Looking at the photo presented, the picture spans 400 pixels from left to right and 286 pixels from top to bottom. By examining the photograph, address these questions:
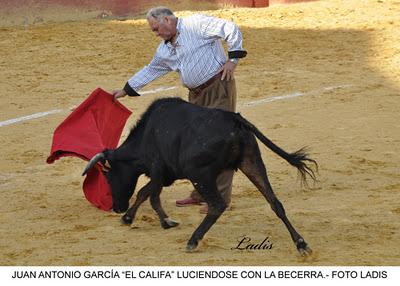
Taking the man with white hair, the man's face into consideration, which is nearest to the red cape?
the man with white hair

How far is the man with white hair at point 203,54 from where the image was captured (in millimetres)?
7602

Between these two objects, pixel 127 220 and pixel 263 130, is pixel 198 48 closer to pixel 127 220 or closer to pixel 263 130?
pixel 127 220

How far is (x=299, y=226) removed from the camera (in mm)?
7406

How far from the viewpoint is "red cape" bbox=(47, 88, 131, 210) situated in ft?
26.6

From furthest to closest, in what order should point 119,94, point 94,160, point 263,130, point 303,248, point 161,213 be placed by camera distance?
1. point 263,130
2. point 119,94
3. point 94,160
4. point 161,213
5. point 303,248

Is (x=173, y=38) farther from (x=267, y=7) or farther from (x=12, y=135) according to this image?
(x=267, y=7)

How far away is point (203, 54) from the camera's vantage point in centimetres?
775

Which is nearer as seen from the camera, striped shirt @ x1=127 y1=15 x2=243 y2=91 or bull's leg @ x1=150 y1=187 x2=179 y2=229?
bull's leg @ x1=150 y1=187 x2=179 y2=229

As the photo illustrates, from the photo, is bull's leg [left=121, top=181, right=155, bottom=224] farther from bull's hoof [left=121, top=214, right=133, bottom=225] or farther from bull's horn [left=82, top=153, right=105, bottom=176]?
bull's horn [left=82, top=153, right=105, bottom=176]

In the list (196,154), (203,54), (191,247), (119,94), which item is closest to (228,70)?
(203,54)

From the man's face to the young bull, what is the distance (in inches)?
18.4

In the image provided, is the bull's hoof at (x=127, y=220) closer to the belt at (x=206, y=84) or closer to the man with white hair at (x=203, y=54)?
the man with white hair at (x=203, y=54)

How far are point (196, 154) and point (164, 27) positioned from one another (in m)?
1.13
